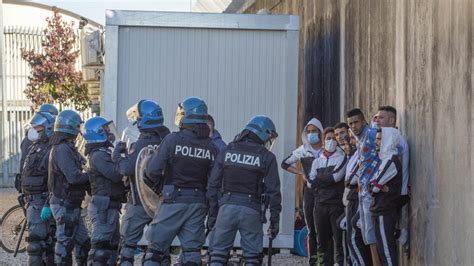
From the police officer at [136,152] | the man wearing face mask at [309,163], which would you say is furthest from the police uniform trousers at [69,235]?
the man wearing face mask at [309,163]

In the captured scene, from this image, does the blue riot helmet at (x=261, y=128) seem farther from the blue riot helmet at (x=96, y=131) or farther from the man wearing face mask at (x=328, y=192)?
the blue riot helmet at (x=96, y=131)

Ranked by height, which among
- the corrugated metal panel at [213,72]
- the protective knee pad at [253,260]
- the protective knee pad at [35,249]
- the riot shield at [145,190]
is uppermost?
the corrugated metal panel at [213,72]

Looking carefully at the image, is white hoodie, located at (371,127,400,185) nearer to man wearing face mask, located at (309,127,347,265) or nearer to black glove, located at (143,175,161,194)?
man wearing face mask, located at (309,127,347,265)

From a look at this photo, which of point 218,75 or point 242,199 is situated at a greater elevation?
point 218,75

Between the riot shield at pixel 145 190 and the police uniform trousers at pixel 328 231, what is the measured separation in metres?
2.08

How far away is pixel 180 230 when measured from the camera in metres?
11.2

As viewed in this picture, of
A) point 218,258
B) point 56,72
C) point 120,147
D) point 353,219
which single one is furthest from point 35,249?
point 56,72

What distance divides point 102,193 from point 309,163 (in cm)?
266

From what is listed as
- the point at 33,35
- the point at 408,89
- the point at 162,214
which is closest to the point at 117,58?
the point at 162,214

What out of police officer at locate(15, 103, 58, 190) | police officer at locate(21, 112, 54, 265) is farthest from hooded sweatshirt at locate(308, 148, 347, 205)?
police officer at locate(15, 103, 58, 190)

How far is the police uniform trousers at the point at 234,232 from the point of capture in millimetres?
10977

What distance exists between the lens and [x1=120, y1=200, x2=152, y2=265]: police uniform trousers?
11.9 meters

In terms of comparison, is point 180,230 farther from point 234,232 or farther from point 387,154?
point 387,154

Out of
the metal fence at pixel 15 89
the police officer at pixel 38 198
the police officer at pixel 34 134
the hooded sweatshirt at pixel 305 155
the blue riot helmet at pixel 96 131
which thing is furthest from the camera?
the metal fence at pixel 15 89
